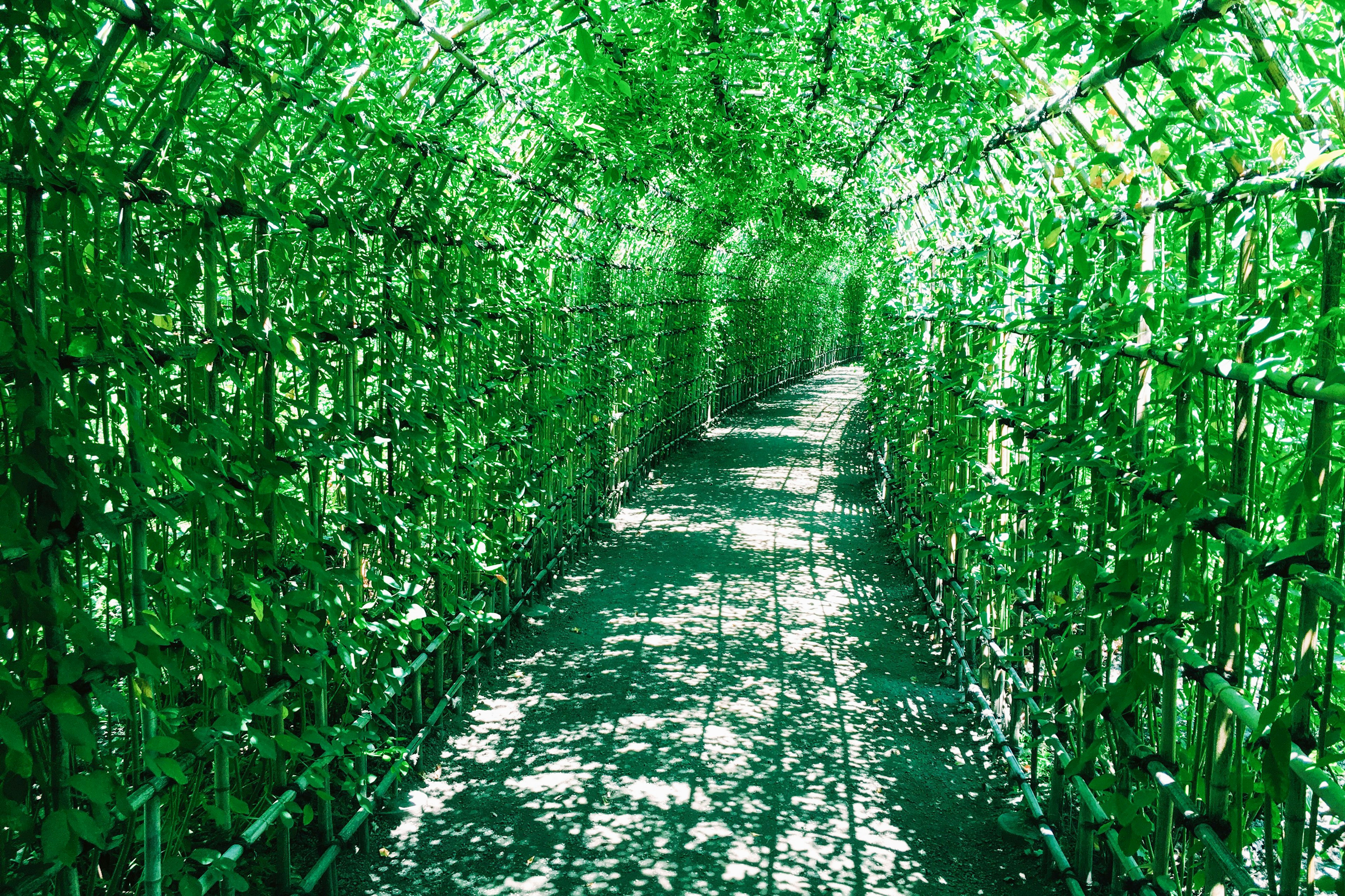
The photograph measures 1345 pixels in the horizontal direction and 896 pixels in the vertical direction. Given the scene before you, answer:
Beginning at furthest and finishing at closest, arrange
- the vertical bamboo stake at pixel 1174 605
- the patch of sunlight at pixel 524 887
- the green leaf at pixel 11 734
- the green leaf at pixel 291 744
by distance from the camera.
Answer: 1. the patch of sunlight at pixel 524 887
2. the green leaf at pixel 291 744
3. the vertical bamboo stake at pixel 1174 605
4. the green leaf at pixel 11 734

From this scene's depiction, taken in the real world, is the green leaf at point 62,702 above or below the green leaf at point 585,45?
below

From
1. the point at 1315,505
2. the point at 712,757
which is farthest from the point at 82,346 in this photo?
the point at 712,757

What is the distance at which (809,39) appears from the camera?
16.3 ft

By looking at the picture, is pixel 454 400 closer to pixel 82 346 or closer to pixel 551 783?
pixel 551 783

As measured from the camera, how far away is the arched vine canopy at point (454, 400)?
152cm

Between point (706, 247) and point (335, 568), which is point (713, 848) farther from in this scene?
point (706, 247)

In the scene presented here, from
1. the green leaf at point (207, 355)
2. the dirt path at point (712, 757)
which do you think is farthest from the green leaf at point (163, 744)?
the dirt path at point (712, 757)

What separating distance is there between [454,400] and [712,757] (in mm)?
1621

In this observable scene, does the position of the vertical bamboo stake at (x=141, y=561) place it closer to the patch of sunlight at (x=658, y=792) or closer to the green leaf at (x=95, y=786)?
the green leaf at (x=95, y=786)

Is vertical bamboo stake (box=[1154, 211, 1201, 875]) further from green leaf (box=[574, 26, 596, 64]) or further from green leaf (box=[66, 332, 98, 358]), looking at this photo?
green leaf (box=[66, 332, 98, 358])

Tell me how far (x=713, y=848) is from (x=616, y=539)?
168 inches

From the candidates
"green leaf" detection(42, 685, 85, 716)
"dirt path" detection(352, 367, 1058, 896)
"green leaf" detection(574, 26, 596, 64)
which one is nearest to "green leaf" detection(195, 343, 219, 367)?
"green leaf" detection(42, 685, 85, 716)

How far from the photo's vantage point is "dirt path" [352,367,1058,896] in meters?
3.03

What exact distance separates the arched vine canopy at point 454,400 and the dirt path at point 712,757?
249 millimetres
